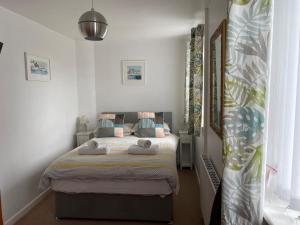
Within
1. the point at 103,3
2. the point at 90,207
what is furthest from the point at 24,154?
the point at 103,3

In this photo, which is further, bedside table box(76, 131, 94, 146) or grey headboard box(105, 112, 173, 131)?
grey headboard box(105, 112, 173, 131)

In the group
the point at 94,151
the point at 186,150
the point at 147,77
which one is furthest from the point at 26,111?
the point at 186,150

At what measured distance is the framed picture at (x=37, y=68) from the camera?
10.3 ft

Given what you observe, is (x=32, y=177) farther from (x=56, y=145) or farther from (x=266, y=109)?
(x=266, y=109)

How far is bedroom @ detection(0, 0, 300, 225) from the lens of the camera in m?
1.08

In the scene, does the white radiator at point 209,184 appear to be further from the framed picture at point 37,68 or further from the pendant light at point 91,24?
the framed picture at point 37,68

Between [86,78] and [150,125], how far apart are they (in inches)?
63.3

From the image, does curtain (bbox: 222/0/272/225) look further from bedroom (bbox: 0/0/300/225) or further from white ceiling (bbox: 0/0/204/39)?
white ceiling (bbox: 0/0/204/39)

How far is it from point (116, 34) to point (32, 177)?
257cm

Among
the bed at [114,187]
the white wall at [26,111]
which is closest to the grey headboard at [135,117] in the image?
the white wall at [26,111]

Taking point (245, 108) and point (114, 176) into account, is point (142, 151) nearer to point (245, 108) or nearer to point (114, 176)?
point (114, 176)

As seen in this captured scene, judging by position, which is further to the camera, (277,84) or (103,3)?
(103,3)

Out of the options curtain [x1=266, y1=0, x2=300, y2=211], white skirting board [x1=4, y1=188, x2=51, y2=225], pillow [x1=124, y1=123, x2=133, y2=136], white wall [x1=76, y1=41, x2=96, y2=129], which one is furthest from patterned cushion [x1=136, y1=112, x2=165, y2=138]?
curtain [x1=266, y1=0, x2=300, y2=211]

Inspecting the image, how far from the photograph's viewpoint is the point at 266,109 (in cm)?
105
